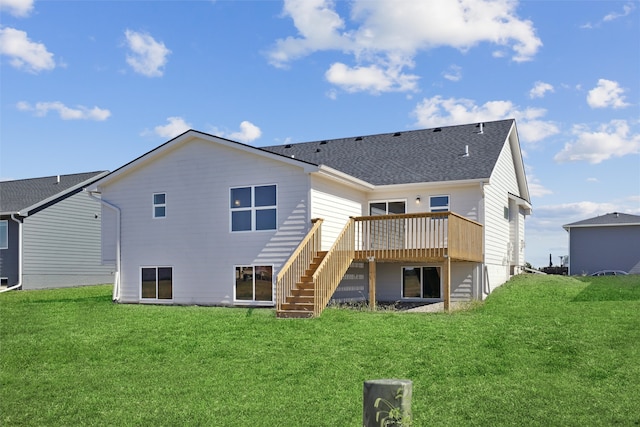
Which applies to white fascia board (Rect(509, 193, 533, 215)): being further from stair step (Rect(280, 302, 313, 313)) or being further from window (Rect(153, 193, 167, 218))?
window (Rect(153, 193, 167, 218))

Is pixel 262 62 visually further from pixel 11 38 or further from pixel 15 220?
pixel 15 220

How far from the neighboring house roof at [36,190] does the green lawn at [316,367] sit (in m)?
15.9

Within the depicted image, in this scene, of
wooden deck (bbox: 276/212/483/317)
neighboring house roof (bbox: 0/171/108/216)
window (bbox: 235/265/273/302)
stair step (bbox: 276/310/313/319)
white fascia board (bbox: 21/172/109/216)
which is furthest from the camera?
neighboring house roof (bbox: 0/171/108/216)

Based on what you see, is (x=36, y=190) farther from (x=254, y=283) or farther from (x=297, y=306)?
(x=297, y=306)

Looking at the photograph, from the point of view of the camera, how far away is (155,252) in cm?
2039

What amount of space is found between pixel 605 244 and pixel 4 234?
29617mm

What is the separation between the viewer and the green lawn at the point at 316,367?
8008mm

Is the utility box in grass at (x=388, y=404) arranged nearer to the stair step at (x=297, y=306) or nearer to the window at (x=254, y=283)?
the stair step at (x=297, y=306)

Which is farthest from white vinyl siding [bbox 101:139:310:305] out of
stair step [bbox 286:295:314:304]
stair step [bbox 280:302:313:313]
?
stair step [bbox 280:302:313:313]

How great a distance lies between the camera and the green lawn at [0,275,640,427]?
8.01 m

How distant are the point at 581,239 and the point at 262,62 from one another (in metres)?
22.1

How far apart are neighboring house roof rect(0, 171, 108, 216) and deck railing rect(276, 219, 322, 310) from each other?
1782 cm

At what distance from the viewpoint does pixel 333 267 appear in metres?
16.6

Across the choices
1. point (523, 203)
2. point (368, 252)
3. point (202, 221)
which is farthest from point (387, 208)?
point (523, 203)
